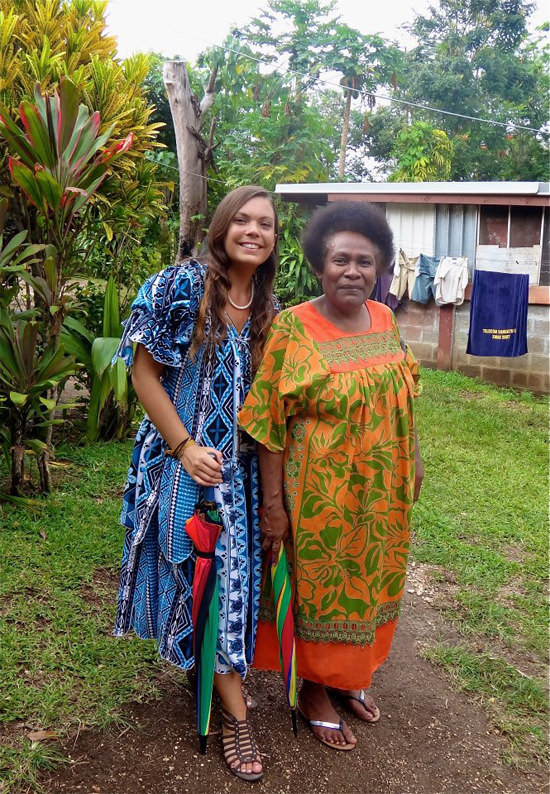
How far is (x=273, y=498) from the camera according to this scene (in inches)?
86.5

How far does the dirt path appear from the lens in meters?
2.17

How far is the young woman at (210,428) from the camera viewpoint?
84.7 inches

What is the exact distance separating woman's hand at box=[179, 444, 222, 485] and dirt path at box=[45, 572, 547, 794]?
917mm

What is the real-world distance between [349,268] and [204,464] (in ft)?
2.42

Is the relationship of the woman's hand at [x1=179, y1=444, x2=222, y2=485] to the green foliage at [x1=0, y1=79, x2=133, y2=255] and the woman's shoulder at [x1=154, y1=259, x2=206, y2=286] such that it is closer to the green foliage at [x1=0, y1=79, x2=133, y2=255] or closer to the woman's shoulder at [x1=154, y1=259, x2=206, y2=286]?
the woman's shoulder at [x1=154, y1=259, x2=206, y2=286]

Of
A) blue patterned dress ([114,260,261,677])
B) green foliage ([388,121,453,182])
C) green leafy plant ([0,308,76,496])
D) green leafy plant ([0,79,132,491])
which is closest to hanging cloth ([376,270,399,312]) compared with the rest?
green leafy plant ([0,79,132,491])

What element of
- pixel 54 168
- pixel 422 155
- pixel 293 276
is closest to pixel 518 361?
pixel 293 276

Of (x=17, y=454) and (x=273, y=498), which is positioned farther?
(x=17, y=454)

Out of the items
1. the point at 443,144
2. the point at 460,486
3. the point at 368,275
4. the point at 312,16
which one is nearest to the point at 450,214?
the point at 460,486

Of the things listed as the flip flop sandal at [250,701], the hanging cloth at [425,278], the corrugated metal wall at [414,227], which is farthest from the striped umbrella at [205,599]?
the corrugated metal wall at [414,227]

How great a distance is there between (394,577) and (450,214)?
8.20 m

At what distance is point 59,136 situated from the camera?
3.78 metres

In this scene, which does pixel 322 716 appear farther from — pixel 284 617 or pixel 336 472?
pixel 336 472

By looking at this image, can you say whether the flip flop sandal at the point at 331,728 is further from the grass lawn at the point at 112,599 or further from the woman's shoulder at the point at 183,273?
the woman's shoulder at the point at 183,273
